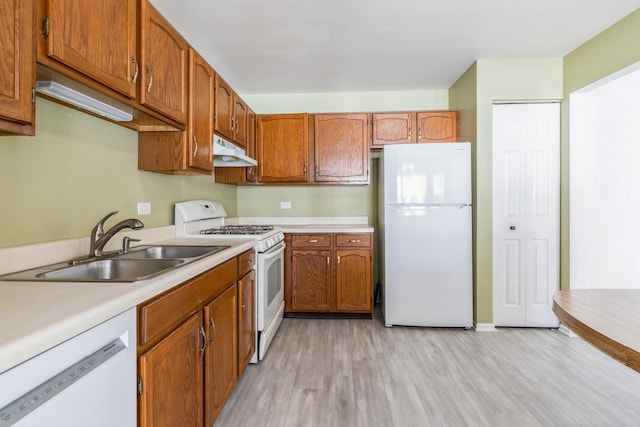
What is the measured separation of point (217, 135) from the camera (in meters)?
2.29

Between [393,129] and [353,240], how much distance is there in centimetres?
127

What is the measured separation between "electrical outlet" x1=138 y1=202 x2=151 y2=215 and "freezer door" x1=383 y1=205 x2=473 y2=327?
1.97 m

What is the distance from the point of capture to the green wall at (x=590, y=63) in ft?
6.89

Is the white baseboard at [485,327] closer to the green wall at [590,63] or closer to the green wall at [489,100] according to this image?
the green wall at [489,100]

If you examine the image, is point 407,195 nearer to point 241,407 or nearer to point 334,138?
point 334,138

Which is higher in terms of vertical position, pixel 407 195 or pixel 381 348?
pixel 407 195

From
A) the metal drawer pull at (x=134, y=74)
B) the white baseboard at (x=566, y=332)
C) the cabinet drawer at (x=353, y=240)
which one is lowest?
the white baseboard at (x=566, y=332)

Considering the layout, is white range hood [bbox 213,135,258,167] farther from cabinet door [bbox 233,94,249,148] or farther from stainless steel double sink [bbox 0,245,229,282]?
stainless steel double sink [bbox 0,245,229,282]

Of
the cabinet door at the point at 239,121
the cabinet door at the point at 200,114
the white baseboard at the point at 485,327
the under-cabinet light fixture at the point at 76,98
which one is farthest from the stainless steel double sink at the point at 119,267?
the white baseboard at the point at 485,327

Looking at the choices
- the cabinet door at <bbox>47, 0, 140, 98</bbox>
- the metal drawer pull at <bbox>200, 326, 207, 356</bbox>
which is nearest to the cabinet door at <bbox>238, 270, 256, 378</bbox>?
the metal drawer pull at <bbox>200, 326, 207, 356</bbox>

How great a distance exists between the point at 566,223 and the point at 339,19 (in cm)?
262

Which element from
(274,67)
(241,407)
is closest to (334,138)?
(274,67)

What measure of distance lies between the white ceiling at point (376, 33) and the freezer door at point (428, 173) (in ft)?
2.64

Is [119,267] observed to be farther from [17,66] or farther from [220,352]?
[17,66]
